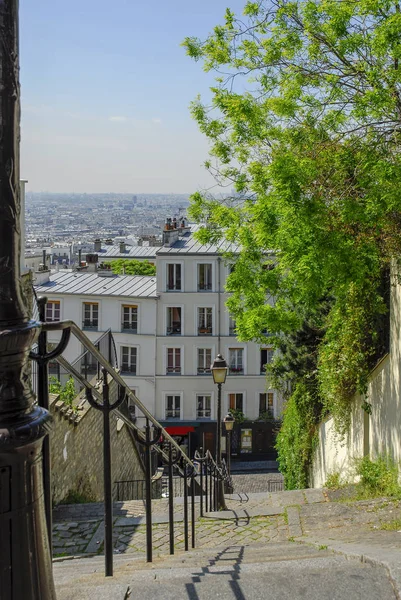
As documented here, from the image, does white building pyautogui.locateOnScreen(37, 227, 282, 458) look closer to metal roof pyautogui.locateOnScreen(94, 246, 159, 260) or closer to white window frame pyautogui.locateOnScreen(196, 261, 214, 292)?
white window frame pyautogui.locateOnScreen(196, 261, 214, 292)

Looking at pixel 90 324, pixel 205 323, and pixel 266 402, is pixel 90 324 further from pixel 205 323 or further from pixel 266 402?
pixel 266 402

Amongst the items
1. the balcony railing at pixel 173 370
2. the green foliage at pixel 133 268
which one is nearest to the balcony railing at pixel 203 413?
the balcony railing at pixel 173 370

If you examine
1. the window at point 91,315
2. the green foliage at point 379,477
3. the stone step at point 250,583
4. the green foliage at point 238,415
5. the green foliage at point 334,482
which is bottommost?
the green foliage at point 238,415

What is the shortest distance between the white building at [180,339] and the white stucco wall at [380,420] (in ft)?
67.1

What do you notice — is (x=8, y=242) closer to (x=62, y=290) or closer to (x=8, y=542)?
Result: (x=8, y=542)

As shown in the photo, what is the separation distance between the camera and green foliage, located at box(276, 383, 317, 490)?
1375 cm

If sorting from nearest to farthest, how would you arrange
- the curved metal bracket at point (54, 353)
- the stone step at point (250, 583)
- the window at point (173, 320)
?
the curved metal bracket at point (54, 353), the stone step at point (250, 583), the window at point (173, 320)

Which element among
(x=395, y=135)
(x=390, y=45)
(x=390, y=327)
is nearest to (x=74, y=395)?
(x=390, y=327)

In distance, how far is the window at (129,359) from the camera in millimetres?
33156

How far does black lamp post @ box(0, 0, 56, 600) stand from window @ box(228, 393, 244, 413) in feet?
104

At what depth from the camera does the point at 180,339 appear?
1289 inches

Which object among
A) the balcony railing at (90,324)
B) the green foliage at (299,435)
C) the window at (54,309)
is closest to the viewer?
the green foliage at (299,435)

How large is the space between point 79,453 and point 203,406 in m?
23.2

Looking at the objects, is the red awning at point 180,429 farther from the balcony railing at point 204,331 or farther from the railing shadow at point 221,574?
the railing shadow at point 221,574
